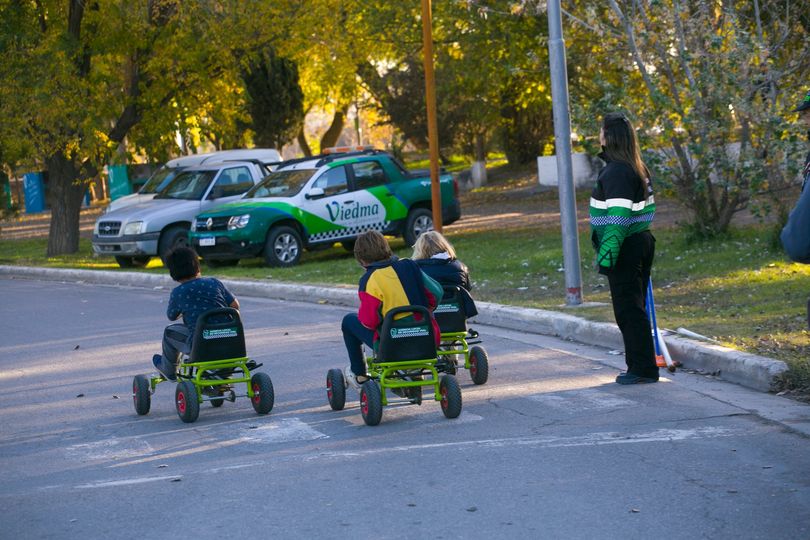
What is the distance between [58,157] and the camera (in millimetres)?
26531

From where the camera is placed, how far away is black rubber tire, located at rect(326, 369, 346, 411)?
8.48m

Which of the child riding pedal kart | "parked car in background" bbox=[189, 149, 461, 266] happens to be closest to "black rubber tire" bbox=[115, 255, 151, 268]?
"parked car in background" bbox=[189, 149, 461, 266]

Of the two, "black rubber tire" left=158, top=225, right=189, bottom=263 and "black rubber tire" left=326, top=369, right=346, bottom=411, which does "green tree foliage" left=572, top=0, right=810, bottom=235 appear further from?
"black rubber tire" left=326, top=369, right=346, bottom=411

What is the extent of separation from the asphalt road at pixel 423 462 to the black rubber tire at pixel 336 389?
9 centimetres

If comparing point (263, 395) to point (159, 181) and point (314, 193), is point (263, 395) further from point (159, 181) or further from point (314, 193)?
point (159, 181)

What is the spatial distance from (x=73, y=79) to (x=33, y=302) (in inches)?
315

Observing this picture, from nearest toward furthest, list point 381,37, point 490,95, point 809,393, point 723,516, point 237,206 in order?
point 723,516 → point 809,393 → point 237,206 → point 381,37 → point 490,95

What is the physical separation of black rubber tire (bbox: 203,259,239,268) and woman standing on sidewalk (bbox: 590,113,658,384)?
13.8m

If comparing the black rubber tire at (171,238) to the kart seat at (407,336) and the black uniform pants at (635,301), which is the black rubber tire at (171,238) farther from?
the kart seat at (407,336)

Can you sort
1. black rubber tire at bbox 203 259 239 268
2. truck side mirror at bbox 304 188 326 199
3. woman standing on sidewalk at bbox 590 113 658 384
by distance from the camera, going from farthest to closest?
black rubber tire at bbox 203 259 239 268
truck side mirror at bbox 304 188 326 199
woman standing on sidewalk at bbox 590 113 658 384

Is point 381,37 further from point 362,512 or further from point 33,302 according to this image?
point 362,512

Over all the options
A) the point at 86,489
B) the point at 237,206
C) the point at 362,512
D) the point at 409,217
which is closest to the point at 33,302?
the point at 237,206

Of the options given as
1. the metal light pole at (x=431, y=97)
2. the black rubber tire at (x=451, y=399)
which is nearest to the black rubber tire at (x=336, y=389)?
the black rubber tire at (x=451, y=399)

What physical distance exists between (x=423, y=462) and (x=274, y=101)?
123 ft
